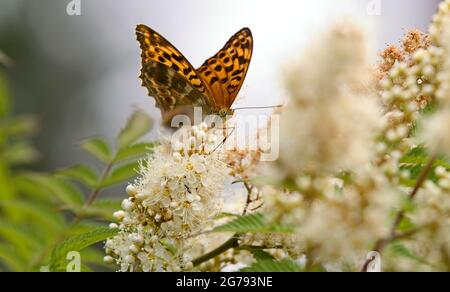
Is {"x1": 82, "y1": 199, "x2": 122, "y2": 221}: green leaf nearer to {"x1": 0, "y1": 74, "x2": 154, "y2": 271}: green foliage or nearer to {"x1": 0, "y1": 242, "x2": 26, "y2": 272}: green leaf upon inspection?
{"x1": 0, "y1": 74, "x2": 154, "y2": 271}: green foliage

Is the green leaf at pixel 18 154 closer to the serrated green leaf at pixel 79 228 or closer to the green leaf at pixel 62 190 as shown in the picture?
the green leaf at pixel 62 190

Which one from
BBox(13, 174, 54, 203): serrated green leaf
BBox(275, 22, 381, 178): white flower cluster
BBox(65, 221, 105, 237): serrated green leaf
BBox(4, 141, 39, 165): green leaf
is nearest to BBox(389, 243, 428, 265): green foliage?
BBox(275, 22, 381, 178): white flower cluster

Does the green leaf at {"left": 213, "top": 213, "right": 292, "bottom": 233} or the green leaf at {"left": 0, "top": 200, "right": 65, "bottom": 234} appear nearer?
the green leaf at {"left": 213, "top": 213, "right": 292, "bottom": 233}

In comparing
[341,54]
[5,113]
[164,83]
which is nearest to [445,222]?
[341,54]

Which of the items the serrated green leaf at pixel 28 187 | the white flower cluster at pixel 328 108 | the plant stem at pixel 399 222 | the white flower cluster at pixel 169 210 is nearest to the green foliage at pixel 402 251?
the plant stem at pixel 399 222

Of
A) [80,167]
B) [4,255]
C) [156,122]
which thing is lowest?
[4,255]

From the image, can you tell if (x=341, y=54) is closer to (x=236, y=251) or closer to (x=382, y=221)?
(x=382, y=221)
